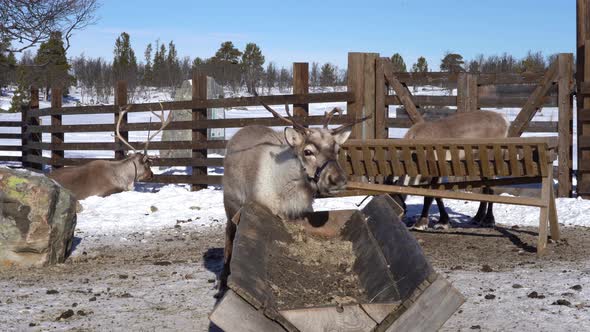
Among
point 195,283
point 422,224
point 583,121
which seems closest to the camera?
point 195,283

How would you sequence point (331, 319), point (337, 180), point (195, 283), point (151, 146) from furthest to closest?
point (151, 146) < point (195, 283) < point (337, 180) < point (331, 319)

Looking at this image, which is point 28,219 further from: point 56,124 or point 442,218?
point 56,124

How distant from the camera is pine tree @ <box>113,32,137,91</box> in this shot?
53250 millimetres

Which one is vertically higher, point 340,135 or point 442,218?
point 340,135

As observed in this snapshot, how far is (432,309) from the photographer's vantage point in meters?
3.99

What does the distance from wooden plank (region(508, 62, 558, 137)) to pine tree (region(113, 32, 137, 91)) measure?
131 feet

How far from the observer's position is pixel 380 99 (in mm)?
12523

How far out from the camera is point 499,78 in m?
11.9

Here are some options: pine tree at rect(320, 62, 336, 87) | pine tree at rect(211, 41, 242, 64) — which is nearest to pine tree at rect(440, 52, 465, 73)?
pine tree at rect(320, 62, 336, 87)

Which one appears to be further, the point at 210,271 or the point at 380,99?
the point at 380,99

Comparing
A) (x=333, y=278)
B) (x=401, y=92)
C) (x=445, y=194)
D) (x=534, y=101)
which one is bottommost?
(x=333, y=278)

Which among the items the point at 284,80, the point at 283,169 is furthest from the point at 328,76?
the point at 283,169

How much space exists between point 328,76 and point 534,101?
4191cm

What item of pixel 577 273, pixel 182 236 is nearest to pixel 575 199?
pixel 577 273
